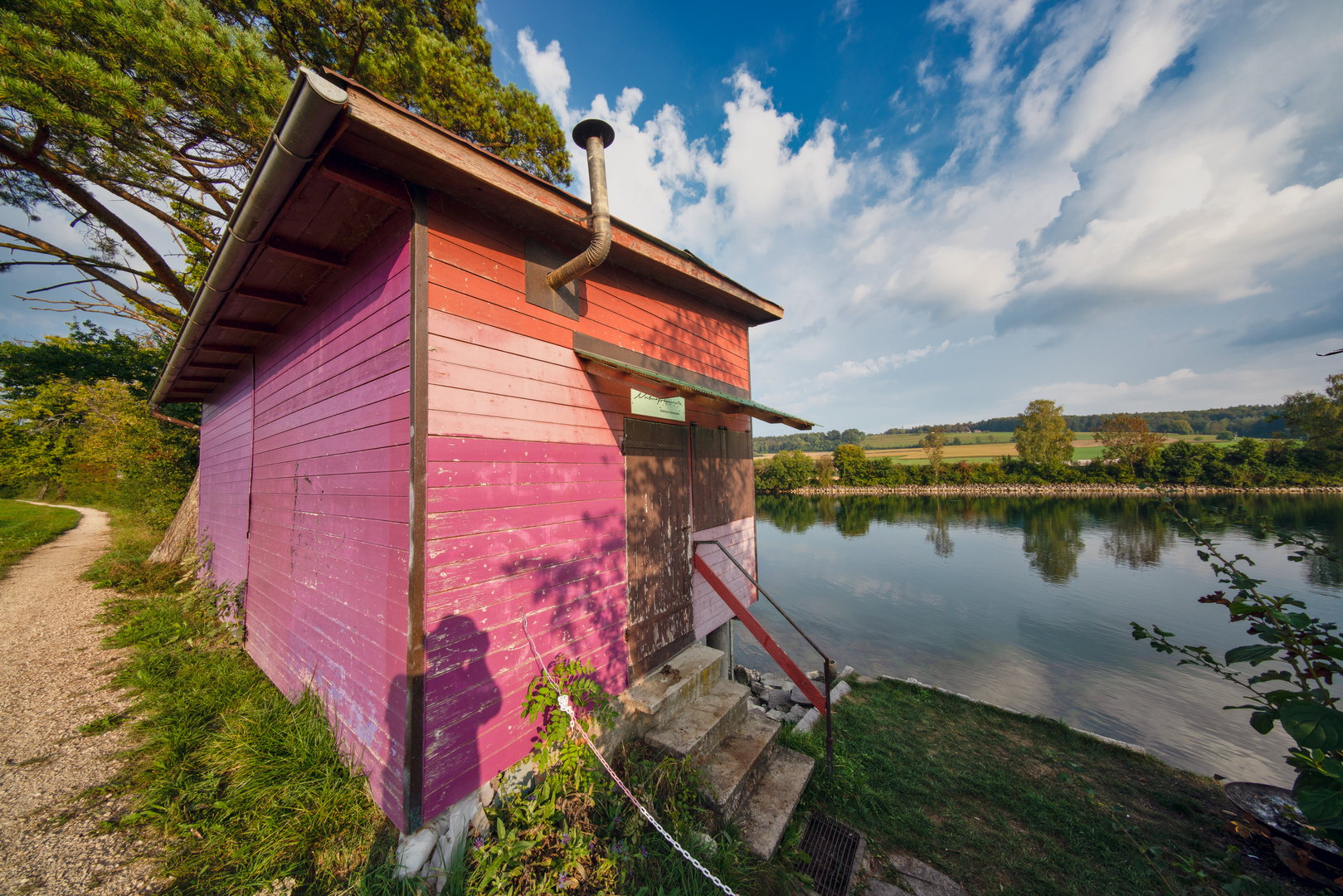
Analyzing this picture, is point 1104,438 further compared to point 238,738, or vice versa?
point 1104,438

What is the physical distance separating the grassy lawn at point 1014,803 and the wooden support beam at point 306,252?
5.58 meters

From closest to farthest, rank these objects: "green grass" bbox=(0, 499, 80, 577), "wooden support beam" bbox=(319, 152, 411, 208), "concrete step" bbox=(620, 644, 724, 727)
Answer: "wooden support beam" bbox=(319, 152, 411, 208) < "concrete step" bbox=(620, 644, 724, 727) < "green grass" bbox=(0, 499, 80, 577)

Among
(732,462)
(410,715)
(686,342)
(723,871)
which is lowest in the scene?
(723,871)

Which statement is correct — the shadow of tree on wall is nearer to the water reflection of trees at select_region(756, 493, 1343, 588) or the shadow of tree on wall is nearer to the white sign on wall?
the white sign on wall

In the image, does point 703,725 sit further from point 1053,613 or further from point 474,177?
point 1053,613

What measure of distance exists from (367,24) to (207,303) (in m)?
5.89

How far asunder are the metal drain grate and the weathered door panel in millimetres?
2696

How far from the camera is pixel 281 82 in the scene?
5.62m

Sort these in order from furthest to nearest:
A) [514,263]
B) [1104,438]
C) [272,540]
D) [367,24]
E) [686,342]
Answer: [1104,438]
[367,24]
[686,342]
[272,540]
[514,263]

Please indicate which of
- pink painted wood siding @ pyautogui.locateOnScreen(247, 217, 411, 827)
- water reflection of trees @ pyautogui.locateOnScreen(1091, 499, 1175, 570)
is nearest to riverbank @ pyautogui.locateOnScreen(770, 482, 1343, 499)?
water reflection of trees @ pyautogui.locateOnScreen(1091, 499, 1175, 570)

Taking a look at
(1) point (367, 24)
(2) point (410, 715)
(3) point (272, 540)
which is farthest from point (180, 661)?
(1) point (367, 24)

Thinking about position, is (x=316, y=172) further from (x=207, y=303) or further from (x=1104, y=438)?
(x=1104, y=438)

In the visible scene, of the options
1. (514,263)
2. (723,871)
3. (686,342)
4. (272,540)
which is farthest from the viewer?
(686,342)

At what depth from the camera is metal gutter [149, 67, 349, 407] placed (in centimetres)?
187
